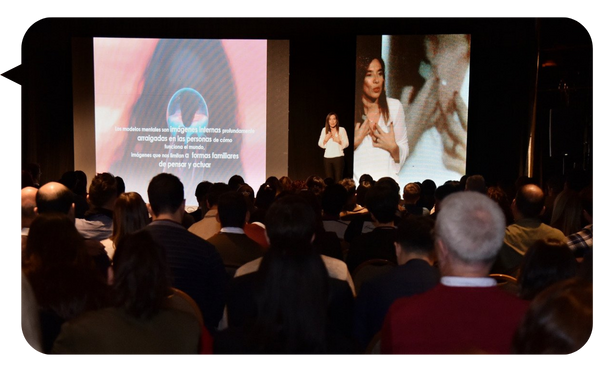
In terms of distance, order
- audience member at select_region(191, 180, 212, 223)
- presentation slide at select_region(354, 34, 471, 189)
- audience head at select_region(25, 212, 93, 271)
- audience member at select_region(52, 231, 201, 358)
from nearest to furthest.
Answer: audience member at select_region(52, 231, 201, 358) → audience head at select_region(25, 212, 93, 271) → audience member at select_region(191, 180, 212, 223) → presentation slide at select_region(354, 34, 471, 189)

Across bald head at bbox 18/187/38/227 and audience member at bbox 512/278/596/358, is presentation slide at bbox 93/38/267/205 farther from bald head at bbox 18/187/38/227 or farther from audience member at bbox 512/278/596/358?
audience member at bbox 512/278/596/358

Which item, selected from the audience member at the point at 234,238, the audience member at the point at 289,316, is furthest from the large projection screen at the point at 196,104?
the audience member at the point at 289,316

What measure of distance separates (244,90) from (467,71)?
11.8 feet

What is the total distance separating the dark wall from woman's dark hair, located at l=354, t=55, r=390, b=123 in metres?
0.81

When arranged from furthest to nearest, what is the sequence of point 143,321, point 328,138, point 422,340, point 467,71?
point 328,138, point 467,71, point 143,321, point 422,340

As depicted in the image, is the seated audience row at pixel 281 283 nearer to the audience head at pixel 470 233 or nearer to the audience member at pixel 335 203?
the audience head at pixel 470 233

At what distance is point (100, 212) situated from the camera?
3.63m

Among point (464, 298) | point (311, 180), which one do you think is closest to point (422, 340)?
point (464, 298)

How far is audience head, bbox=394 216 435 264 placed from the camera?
2.37 meters

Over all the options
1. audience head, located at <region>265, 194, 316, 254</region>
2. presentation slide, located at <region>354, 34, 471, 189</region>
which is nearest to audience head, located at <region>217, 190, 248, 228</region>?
audience head, located at <region>265, 194, 316, 254</region>

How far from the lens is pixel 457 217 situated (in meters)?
1.60

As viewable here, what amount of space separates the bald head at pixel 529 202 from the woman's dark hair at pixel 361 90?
5.85m

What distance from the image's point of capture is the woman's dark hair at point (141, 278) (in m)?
1.67

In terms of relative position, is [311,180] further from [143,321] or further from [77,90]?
[77,90]
